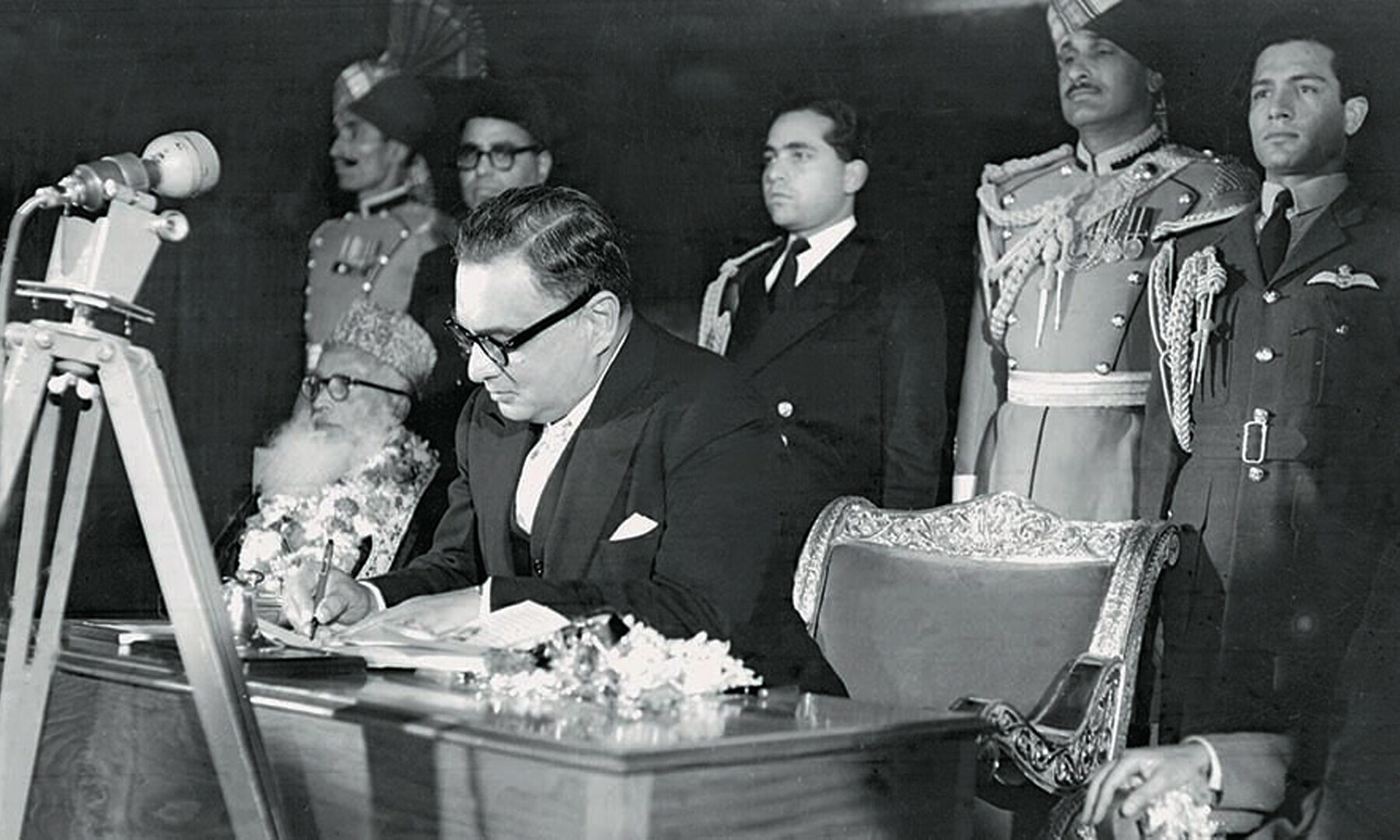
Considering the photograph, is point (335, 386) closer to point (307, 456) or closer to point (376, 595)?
point (307, 456)

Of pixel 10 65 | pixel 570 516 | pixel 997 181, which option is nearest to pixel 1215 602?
Answer: pixel 997 181

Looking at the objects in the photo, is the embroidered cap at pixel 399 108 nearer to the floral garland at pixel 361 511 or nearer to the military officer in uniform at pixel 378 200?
the military officer in uniform at pixel 378 200

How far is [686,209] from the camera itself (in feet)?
12.0

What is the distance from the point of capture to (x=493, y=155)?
395 centimetres

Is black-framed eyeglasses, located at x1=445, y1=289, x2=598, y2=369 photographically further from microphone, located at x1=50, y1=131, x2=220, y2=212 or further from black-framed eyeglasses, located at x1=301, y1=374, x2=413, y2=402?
black-framed eyeglasses, located at x1=301, y1=374, x2=413, y2=402

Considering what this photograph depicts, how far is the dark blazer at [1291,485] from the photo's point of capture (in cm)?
291

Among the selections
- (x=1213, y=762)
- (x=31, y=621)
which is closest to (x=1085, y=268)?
(x=1213, y=762)

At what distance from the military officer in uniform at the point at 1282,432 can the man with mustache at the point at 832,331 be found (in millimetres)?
509

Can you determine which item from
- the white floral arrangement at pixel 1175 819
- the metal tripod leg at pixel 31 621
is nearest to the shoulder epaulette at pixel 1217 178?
the white floral arrangement at pixel 1175 819

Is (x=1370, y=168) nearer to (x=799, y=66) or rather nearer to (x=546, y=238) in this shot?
(x=799, y=66)

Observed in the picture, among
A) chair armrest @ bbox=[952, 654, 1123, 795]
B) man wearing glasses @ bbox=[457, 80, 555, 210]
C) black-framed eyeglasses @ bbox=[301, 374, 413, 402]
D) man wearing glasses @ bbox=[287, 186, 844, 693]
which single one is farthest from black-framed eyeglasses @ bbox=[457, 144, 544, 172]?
chair armrest @ bbox=[952, 654, 1123, 795]

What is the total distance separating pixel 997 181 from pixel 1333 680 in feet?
3.57

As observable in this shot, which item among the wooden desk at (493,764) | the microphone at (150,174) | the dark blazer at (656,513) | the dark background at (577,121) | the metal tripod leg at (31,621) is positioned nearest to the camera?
the wooden desk at (493,764)

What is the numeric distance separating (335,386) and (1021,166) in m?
1.61
